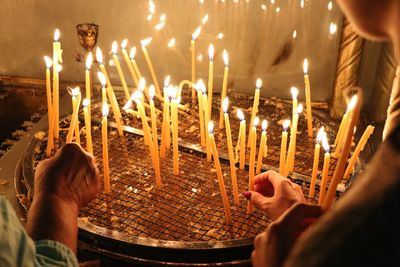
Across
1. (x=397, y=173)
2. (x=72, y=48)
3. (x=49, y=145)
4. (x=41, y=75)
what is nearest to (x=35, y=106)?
(x=41, y=75)

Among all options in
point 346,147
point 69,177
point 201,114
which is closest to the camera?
point 346,147

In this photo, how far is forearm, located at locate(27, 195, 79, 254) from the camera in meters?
1.59

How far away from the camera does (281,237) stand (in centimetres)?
114

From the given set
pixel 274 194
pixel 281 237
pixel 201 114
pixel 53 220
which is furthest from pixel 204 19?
pixel 281 237

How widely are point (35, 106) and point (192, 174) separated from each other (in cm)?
172

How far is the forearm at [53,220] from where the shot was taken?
5.22 feet

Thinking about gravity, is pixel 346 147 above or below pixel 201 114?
above

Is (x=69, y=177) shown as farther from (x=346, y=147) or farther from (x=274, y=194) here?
(x=346, y=147)

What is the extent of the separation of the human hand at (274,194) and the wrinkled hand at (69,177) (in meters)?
0.65

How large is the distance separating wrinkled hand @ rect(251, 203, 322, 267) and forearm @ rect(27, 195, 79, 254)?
75cm

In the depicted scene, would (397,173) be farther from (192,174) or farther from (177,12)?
(177,12)

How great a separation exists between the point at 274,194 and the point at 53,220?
32.9 inches

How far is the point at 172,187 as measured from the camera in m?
2.18

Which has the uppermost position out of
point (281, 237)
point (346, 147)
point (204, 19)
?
point (204, 19)
